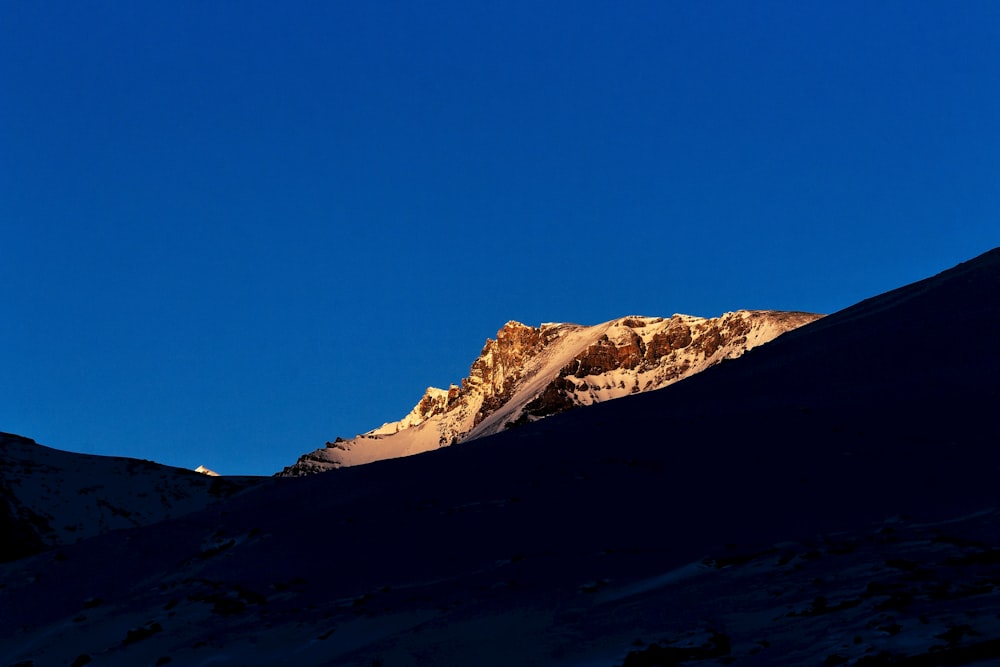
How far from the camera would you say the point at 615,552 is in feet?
50.7

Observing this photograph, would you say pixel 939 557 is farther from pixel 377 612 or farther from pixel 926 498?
pixel 377 612

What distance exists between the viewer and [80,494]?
55312mm

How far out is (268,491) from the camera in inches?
1038

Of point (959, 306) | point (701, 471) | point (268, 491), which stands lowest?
point (701, 471)

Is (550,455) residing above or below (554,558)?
above

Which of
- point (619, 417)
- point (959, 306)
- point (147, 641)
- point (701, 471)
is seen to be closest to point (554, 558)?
point (701, 471)

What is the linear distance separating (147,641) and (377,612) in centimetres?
352

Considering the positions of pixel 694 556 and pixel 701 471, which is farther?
pixel 701 471

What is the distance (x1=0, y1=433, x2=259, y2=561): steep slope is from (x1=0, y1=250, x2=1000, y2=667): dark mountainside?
28177 millimetres

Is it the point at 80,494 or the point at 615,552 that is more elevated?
the point at 80,494

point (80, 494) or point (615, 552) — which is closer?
point (615, 552)

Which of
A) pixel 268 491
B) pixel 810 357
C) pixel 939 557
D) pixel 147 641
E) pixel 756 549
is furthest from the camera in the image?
pixel 810 357

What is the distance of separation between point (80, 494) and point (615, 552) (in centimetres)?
4671

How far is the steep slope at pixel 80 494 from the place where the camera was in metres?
50.7
